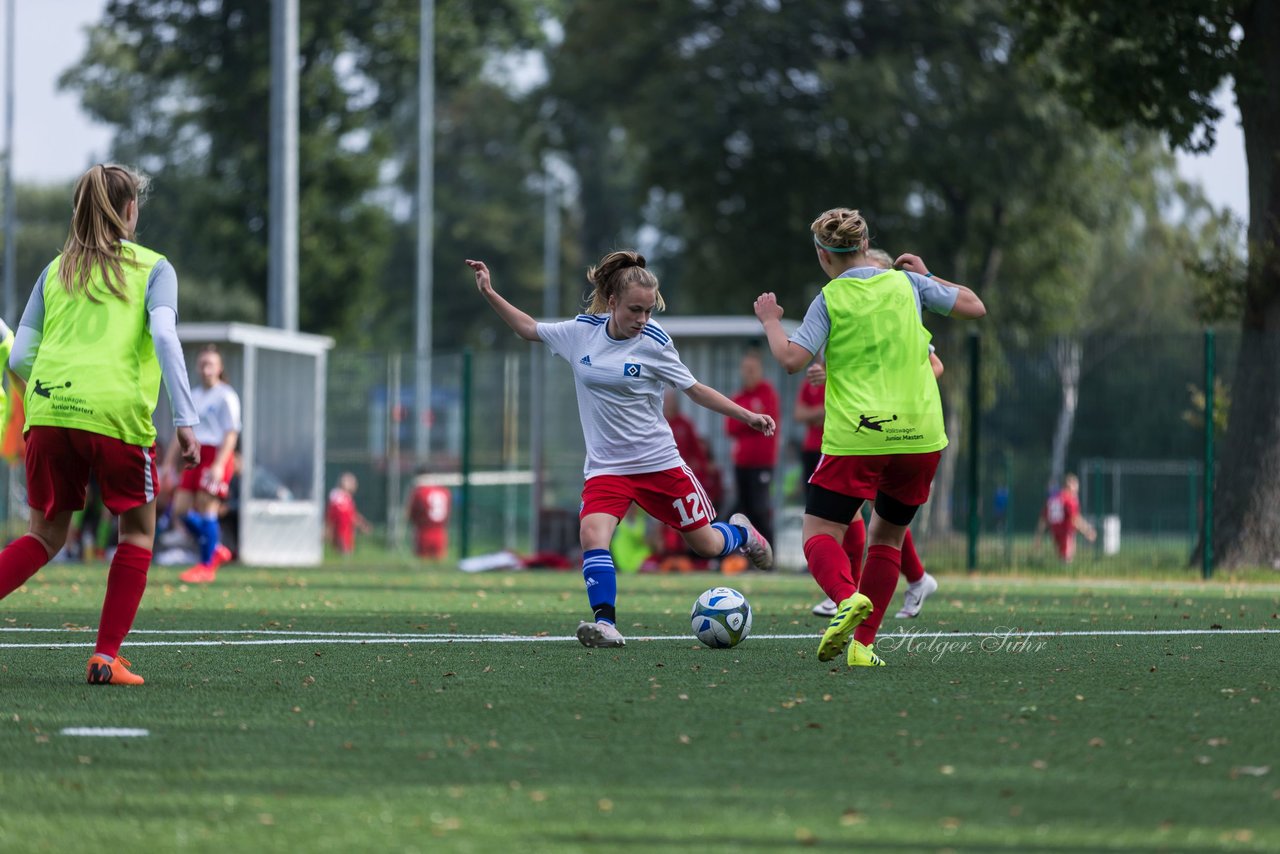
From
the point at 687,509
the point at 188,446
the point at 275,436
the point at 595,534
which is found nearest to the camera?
the point at 188,446

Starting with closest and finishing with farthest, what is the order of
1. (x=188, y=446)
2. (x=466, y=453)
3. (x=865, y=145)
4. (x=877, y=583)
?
(x=188, y=446), (x=877, y=583), (x=466, y=453), (x=865, y=145)

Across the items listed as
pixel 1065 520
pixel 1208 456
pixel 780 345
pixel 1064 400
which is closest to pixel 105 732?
pixel 780 345

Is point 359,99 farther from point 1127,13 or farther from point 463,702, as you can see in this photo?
point 463,702

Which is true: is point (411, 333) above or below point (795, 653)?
above

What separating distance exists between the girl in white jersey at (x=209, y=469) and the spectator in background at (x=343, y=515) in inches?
388

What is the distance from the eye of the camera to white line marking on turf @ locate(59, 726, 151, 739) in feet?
17.4

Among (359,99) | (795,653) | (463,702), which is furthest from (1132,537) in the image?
(359,99)

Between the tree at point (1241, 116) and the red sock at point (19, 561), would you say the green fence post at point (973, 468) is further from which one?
the red sock at point (19, 561)

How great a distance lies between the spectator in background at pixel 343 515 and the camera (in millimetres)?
24297

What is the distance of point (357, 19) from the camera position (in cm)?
3847

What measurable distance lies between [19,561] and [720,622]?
3118mm

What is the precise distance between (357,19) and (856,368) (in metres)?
33.0

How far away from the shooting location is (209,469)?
45.2 ft

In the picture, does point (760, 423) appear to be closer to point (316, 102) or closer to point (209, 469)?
point (209, 469)
